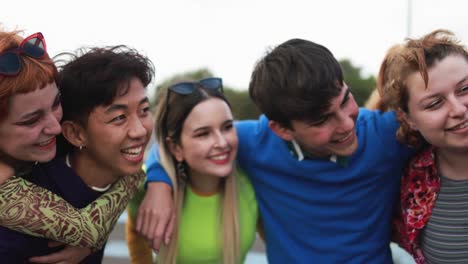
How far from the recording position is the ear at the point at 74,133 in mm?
2111

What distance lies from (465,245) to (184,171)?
126cm

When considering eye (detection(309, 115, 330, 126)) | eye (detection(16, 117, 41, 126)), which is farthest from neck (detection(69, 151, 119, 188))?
eye (detection(309, 115, 330, 126))

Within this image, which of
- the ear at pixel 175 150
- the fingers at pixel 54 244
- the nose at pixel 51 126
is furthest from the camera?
the ear at pixel 175 150

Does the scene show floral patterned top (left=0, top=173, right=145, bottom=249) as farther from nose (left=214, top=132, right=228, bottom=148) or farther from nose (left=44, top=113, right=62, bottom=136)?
nose (left=214, top=132, right=228, bottom=148)

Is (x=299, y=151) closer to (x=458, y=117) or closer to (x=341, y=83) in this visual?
(x=341, y=83)

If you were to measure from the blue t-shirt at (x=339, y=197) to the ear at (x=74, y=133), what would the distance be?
431 mm

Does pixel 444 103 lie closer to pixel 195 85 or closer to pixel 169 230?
pixel 195 85

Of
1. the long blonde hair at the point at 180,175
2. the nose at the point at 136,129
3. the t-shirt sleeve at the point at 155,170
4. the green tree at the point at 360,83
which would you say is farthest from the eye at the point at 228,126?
the green tree at the point at 360,83

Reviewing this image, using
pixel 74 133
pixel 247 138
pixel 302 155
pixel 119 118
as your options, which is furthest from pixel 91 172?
pixel 302 155

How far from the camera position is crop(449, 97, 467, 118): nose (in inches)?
74.2

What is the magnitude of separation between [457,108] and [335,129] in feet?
1.56

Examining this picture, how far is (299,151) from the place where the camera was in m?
2.33

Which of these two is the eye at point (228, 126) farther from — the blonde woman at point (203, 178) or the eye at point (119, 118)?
the eye at point (119, 118)

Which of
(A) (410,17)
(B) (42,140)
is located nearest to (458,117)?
(B) (42,140)
